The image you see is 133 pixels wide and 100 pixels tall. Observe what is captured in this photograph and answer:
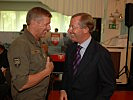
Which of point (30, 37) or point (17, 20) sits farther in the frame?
point (17, 20)

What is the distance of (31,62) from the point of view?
156cm

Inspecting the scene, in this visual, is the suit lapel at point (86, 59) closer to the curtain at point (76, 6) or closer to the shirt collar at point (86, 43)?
the shirt collar at point (86, 43)

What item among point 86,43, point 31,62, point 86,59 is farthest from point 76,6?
point 31,62

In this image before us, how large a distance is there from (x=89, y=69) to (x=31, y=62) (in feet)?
1.47

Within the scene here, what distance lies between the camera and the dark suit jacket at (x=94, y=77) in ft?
5.17

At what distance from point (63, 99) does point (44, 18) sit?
2.45 feet

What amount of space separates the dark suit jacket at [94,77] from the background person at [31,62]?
0.25 meters

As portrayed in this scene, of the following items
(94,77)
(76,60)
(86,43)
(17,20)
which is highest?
(17,20)

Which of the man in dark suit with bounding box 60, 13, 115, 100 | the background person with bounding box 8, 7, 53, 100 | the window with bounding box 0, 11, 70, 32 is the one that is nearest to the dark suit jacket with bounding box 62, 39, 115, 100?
the man in dark suit with bounding box 60, 13, 115, 100

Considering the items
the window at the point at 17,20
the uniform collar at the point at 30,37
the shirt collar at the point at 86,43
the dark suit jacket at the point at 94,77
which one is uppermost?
the window at the point at 17,20

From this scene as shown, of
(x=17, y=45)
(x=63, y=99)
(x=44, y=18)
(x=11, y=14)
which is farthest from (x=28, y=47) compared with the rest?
(x=11, y=14)

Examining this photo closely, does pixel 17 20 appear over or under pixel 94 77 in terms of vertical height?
over

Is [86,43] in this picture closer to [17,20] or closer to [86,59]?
[86,59]

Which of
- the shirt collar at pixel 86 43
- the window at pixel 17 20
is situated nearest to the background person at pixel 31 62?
the shirt collar at pixel 86 43
